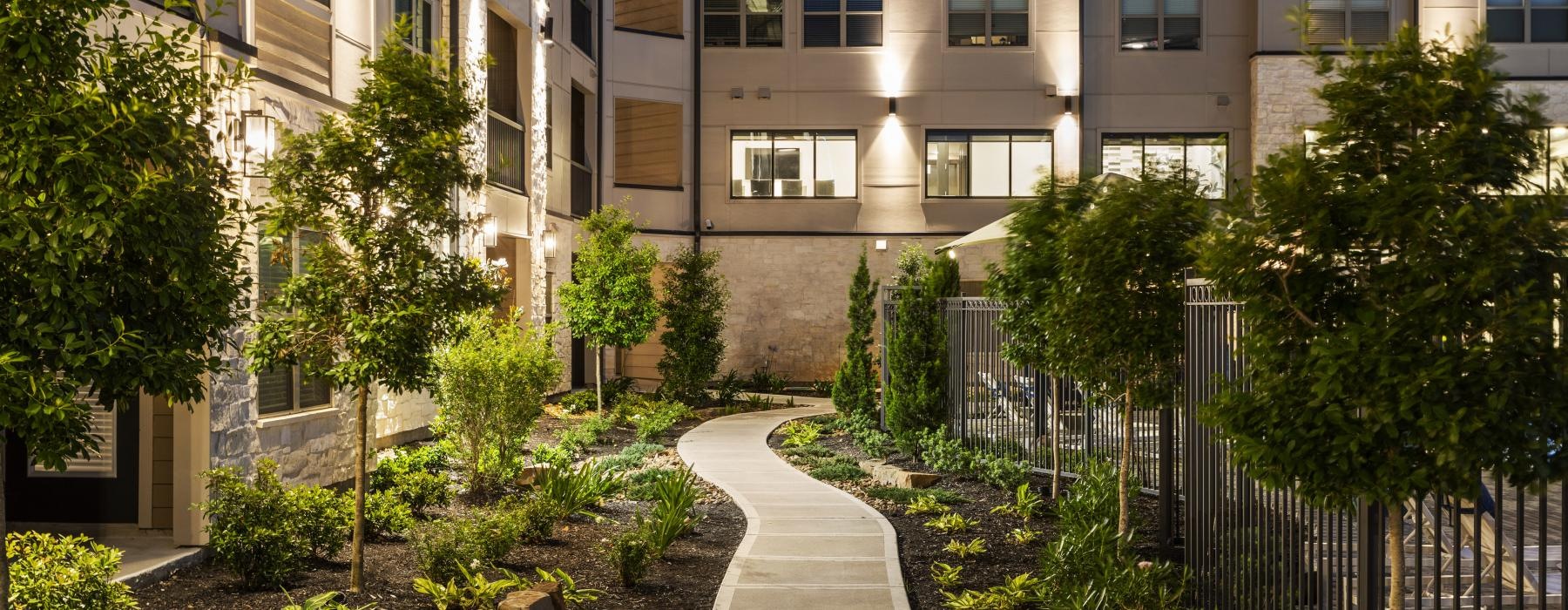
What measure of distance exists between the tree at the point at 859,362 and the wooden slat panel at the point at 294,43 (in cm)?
913

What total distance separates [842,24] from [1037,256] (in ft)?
61.9

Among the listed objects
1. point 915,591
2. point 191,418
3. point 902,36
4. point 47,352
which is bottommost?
point 915,591

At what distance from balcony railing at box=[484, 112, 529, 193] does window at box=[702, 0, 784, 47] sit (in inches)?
347

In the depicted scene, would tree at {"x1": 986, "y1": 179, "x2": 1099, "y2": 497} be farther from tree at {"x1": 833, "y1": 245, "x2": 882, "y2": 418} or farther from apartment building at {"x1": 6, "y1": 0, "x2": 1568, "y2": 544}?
apartment building at {"x1": 6, "y1": 0, "x2": 1568, "y2": 544}

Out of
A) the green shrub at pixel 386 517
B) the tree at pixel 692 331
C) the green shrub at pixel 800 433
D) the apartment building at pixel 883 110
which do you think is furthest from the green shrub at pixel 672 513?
the apartment building at pixel 883 110

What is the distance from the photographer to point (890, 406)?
15633 millimetres

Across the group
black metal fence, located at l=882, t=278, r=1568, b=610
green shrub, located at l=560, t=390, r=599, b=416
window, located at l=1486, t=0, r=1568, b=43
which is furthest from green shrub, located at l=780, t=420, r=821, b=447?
window, located at l=1486, t=0, r=1568, b=43

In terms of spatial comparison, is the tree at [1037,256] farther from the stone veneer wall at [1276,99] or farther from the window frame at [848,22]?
the stone veneer wall at [1276,99]

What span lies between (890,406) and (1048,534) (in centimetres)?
577

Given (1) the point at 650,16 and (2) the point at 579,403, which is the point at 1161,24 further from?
(2) the point at 579,403

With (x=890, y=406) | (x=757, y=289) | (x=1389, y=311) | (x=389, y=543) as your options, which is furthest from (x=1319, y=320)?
(x=757, y=289)

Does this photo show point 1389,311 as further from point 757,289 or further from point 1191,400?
point 757,289

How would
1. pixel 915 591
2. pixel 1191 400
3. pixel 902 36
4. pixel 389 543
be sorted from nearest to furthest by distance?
pixel 1191 400
pixel 915 591
pixel 389 543
pixel 902 36

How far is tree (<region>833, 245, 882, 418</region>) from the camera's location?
18.3 m
